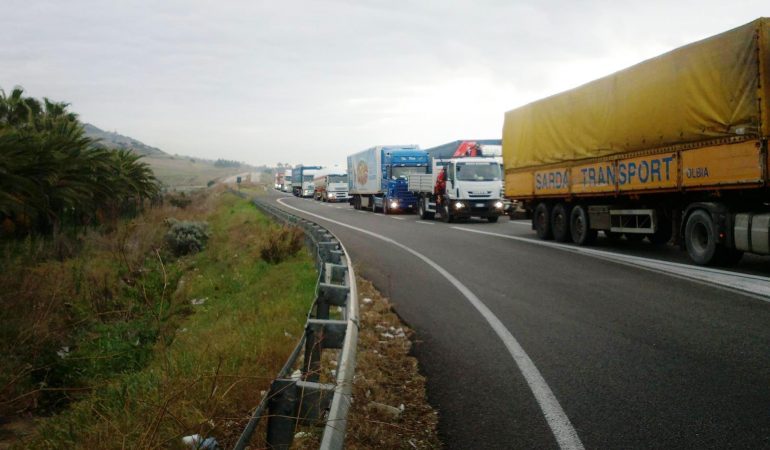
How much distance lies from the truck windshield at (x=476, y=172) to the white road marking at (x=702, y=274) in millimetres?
11049

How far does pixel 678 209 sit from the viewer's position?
1323 cm

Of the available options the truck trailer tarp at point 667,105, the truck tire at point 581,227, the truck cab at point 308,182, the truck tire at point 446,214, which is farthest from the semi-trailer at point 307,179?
the truck tire at point 581,227

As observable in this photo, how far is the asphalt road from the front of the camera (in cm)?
452

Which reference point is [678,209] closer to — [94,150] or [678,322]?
[678,322]

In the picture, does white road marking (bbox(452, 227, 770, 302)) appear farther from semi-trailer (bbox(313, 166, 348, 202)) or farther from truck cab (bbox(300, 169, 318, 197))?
truck cab (bbox(300, 169, 318, 197))

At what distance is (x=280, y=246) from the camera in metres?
15.4

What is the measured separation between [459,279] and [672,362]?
18.5 ft

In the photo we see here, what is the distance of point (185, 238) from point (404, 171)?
14.6 meters

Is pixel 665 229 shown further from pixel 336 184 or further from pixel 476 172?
pixel 336 184

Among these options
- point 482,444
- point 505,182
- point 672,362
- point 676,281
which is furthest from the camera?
point 505,182

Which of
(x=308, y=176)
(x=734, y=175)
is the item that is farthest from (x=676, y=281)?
(x=308, y=176)

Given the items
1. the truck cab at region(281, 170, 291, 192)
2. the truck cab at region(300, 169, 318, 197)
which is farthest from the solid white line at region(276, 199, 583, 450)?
the truck cab at region(281, 170, 291, 192)

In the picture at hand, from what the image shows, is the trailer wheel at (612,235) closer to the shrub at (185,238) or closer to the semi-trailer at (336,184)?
the shrub at (185,238)

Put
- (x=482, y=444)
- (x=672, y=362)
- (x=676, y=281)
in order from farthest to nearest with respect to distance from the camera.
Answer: (x=676, y=281) → (x=672, y=362) → (x=482, y=444)
